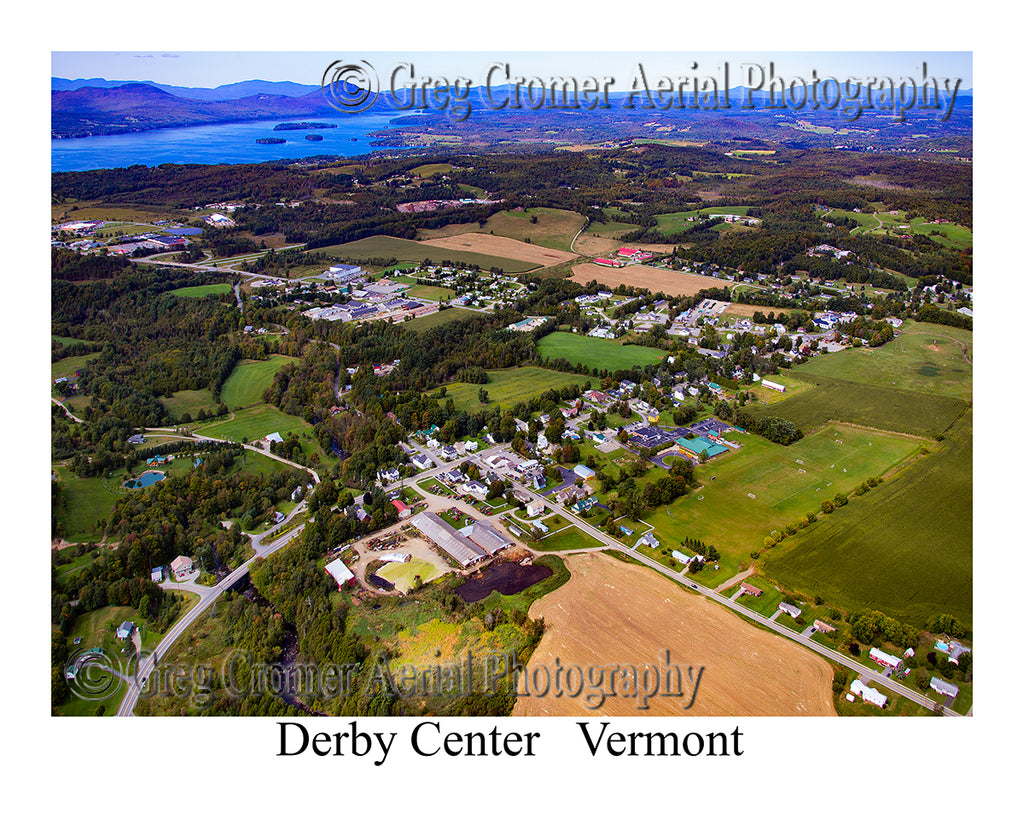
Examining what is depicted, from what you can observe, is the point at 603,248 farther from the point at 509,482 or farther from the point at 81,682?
the point at 81,682

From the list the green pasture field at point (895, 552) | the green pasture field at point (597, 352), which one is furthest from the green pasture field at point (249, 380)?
the green pasture field at point (895, 552)

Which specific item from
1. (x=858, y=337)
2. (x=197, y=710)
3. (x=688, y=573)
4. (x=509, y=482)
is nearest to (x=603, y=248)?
(x=858, y=337)

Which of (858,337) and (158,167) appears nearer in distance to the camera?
(858,337)

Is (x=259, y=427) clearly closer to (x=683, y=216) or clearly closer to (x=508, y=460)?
(x=508, y=460)

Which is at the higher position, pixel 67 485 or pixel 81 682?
pixel 67 485

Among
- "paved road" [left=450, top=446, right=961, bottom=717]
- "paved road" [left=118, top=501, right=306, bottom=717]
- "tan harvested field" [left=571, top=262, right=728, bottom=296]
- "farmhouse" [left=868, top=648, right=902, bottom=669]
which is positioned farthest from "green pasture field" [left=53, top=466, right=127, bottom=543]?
"tan harvested field" [left=571, top=262, right=728, bottom=296]

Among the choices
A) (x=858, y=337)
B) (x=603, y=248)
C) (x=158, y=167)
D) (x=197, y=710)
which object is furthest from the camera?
(x=158, y=167)
